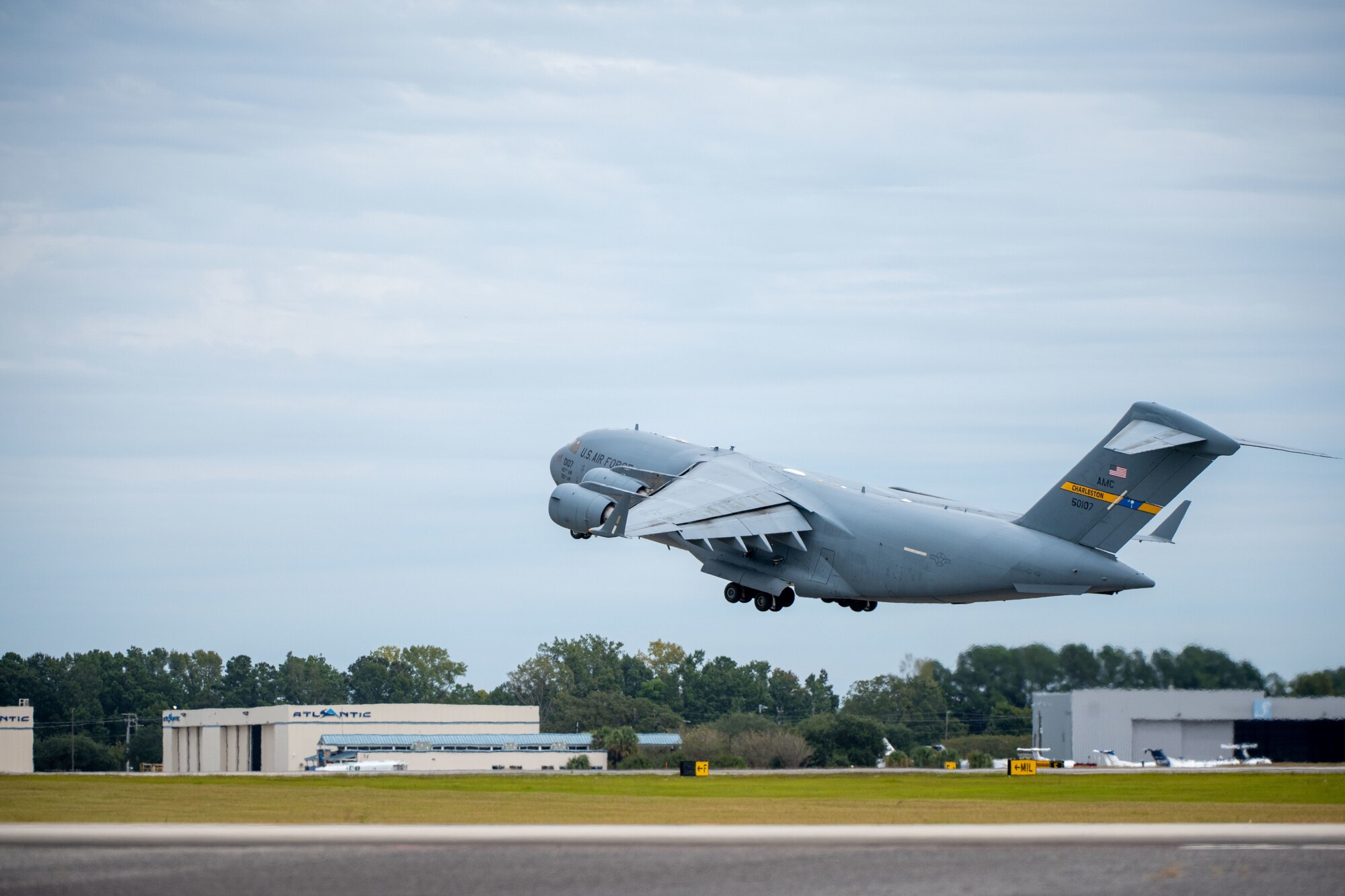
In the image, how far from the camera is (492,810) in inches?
1204

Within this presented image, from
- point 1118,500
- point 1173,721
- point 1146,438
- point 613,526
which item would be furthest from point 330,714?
point 1146,438

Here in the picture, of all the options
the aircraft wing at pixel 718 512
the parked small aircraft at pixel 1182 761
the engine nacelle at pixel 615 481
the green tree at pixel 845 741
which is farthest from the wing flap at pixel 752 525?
the green tree at pixel 845 741

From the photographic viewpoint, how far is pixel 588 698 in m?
102

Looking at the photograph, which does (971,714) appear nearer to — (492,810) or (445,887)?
(492,810)

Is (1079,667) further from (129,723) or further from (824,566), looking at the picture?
(129,723)

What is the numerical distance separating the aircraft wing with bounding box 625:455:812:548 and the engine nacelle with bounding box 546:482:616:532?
1540 millimetres

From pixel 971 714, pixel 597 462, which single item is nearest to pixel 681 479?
pixel 597 462

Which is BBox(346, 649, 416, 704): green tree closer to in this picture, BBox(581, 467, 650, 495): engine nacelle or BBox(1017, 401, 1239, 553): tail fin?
BBox(581, 467, 650, 495): engine nacelle

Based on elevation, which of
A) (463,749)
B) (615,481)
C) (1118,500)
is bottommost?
(463,749)

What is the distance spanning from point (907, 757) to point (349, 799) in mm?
39403

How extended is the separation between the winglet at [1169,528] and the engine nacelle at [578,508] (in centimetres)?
1475

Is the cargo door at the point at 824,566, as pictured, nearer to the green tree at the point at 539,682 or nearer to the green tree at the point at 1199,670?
the green tree at the point at 1199,670

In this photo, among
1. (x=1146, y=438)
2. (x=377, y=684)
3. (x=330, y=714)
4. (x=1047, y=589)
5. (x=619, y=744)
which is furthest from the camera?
(x=377, y=684)

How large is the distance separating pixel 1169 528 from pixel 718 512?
11.6m
